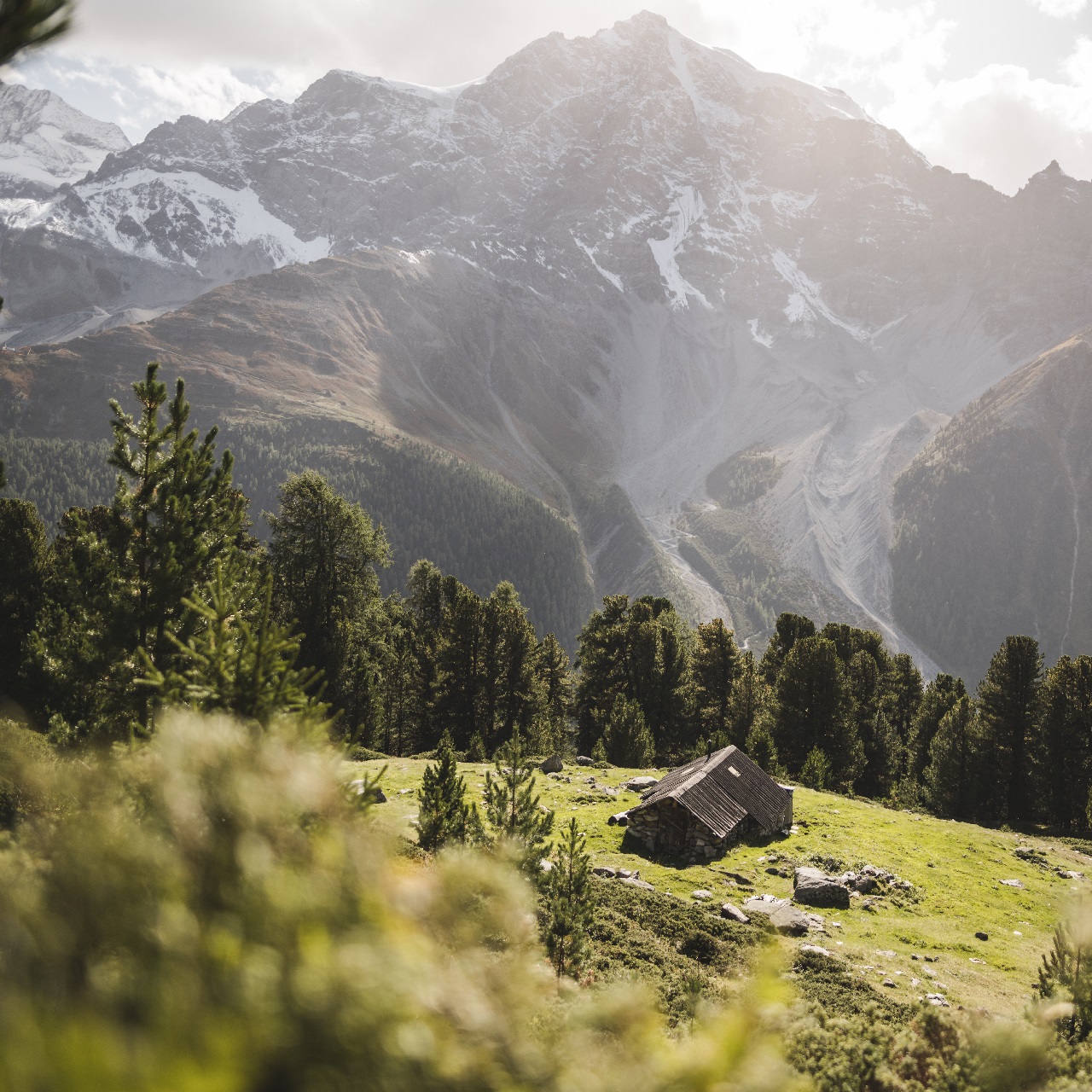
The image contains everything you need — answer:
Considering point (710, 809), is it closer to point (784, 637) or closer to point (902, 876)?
point (902, 876)

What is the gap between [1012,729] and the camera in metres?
44.6

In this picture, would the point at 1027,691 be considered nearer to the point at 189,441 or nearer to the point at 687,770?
the point at 687,770

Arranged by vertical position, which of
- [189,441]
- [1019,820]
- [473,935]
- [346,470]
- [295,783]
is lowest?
A: [1019,820]

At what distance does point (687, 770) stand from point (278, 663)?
90.5 ft

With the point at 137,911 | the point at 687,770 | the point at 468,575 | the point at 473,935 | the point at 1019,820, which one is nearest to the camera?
the point at 137,911

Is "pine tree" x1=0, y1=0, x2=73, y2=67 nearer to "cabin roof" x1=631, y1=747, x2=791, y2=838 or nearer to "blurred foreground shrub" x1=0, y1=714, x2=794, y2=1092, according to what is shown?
"blurred foreground shrub" x1=0, y1=714, x2=794, y2=1092

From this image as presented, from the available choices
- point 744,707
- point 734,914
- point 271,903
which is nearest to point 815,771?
point 744,707

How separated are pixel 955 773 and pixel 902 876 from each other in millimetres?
21763

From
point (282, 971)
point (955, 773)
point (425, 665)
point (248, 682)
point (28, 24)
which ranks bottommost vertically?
point (955, 773)

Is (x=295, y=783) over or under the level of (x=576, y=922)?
over

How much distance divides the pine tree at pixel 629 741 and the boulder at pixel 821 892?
19.8m

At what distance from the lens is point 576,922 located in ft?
40.8

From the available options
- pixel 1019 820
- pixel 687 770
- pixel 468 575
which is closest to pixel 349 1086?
pixel 687 770

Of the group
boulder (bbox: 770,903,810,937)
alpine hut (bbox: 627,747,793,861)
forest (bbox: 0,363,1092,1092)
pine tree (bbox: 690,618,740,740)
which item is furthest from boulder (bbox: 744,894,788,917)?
pine tree (bbox: 690,618,740,740)
